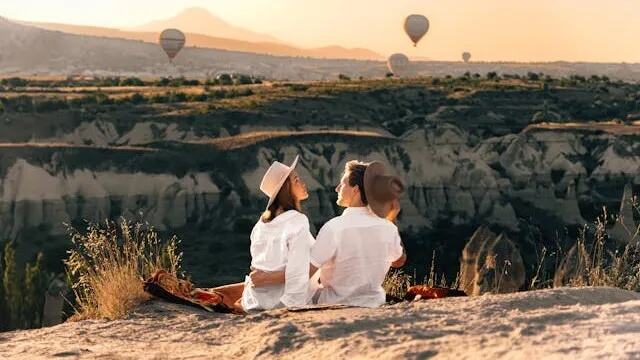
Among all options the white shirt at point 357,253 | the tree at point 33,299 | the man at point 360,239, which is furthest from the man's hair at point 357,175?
the tree at point 33,299

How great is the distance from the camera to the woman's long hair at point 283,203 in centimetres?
888

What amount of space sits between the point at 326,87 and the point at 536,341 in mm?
71519

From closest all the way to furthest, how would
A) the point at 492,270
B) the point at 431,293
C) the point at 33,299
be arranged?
the point at 431,293 → the point at 492,270 → the point at 33,299

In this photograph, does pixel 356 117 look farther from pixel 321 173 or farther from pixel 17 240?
pixel 17 240

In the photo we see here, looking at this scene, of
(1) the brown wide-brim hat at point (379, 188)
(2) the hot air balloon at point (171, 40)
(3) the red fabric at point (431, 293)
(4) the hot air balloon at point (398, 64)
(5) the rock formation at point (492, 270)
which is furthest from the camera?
(4) the hot air balloon at point (398, 64)

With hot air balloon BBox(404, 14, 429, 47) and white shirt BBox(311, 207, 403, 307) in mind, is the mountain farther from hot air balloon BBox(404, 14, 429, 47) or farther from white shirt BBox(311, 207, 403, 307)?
white shirt BBox(311, 207, 403, 307)

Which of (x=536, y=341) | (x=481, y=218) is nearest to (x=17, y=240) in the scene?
(x=481, y=218)

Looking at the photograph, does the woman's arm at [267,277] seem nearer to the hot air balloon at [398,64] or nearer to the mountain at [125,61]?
the hot air balloon at [398,64]

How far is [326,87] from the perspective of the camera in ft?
255

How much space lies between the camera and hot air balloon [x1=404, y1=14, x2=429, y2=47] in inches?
4417

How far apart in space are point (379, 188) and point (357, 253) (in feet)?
1.74

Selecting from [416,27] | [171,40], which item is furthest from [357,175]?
[171,40]

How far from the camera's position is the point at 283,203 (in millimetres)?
8914

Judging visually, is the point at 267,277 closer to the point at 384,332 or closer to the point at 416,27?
the point at 384,332
